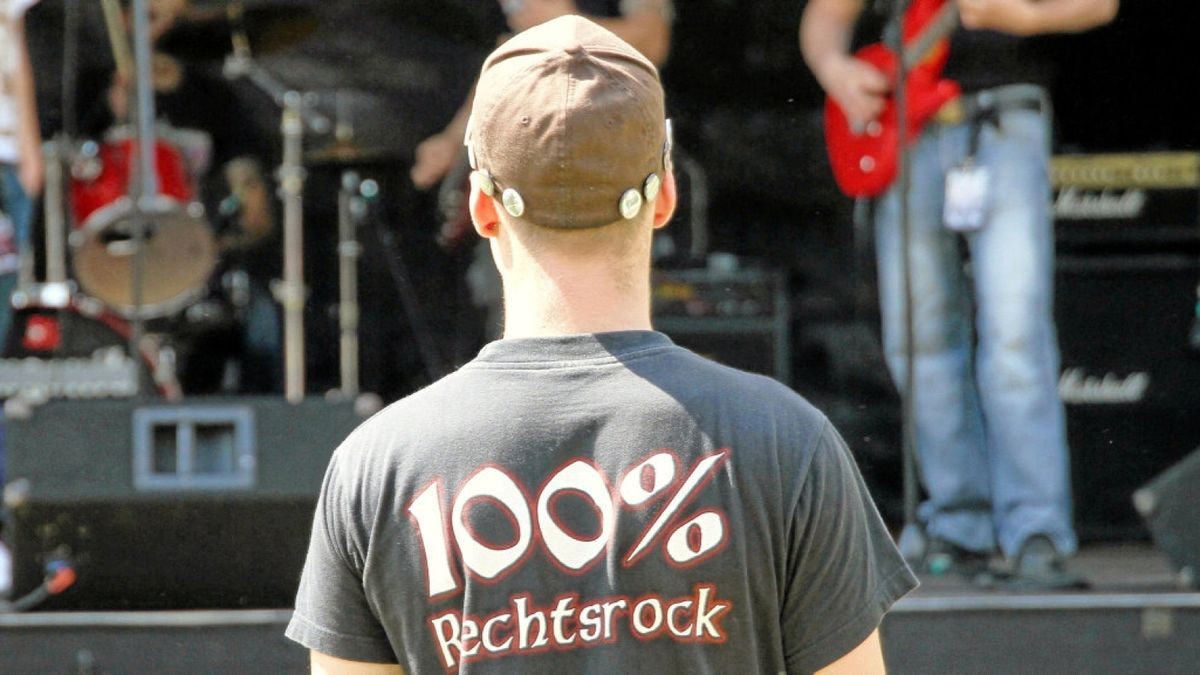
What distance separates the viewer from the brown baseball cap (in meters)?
1.35

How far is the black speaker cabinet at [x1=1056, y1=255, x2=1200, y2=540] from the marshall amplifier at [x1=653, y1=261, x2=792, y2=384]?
3.15ft

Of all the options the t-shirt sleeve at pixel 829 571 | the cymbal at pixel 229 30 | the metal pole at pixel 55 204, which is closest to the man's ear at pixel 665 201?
the t-shirt sleeve at pixel 829 571

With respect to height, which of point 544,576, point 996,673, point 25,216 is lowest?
point 996,673

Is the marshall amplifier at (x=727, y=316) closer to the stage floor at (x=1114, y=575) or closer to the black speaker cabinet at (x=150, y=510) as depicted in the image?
the stage floor at (x=1114, y=575)

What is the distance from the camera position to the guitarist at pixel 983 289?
4.30m

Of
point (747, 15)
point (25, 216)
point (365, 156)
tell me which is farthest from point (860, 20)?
point (25, 216)

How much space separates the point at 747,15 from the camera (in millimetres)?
5145

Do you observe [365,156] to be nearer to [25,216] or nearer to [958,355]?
[25,216]

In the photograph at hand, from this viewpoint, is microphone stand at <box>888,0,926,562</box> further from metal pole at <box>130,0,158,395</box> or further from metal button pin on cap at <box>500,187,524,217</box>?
metal button pin on cap at <box>500,187,524,217</box>

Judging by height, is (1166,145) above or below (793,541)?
above

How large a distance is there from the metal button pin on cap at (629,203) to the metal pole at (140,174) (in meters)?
2.89

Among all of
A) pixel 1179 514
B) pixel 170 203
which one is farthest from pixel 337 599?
pixel 170 203

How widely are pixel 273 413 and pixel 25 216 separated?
2.26 metres

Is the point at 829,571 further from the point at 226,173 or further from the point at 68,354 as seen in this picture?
the point at 226,173
